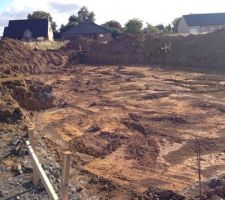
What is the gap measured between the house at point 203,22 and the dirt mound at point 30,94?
44.1m

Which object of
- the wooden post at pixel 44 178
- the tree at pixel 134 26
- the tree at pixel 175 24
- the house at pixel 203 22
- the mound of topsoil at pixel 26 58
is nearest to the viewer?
the wooden post at pixel 44 178

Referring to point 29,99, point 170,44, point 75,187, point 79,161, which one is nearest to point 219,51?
point 170,44

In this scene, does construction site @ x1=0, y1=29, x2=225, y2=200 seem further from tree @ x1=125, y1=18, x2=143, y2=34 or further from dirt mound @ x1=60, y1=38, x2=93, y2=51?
tree @ x1=125, y1=18, x2=143, y2=34

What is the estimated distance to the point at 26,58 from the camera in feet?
96.0

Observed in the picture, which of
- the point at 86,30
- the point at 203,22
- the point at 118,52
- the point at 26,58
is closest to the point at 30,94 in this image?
the point at 26,58

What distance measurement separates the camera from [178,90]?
20047 millimetres

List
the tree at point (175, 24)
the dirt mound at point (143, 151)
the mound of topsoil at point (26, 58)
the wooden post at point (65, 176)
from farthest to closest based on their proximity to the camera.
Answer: the tree at point (175, 24), the mound of topsoil at point (26, 58), the dirt mound at point (143, 151), the wooden post at point (65, 176)

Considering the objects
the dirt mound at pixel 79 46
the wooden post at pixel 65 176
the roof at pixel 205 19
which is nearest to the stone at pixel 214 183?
the wooden post at pixel 65 176

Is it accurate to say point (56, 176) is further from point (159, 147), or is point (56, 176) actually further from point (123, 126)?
point (123, 126)

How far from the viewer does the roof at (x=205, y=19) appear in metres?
58.6

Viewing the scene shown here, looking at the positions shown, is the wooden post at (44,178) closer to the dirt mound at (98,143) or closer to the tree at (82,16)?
the dirt mound at (98,143)

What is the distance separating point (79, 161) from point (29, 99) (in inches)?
260

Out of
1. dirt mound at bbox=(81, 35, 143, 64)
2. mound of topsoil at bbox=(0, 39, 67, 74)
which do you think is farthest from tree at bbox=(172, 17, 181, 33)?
mound of topsoil at bbox=(0, 39, 67, 74)

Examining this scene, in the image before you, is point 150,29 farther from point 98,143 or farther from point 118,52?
point 98,143
